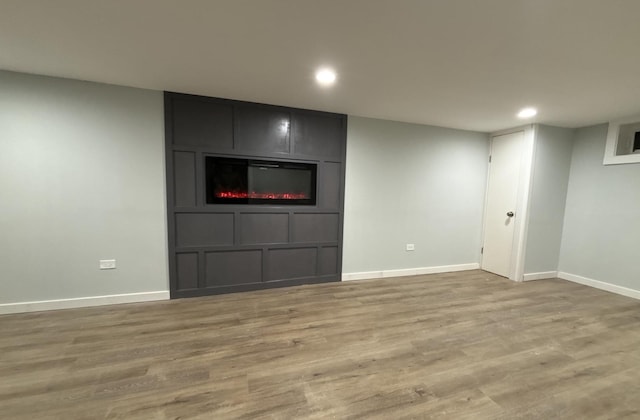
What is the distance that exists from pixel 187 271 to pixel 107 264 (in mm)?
816

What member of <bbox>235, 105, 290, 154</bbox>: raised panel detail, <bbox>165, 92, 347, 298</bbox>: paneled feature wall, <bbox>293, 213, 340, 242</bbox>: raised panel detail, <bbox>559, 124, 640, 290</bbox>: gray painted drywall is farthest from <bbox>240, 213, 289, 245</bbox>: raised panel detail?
<bbox>559, 124, 640, 290</bbox>: gray painted drywall

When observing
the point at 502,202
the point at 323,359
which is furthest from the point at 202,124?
the point at 502,202

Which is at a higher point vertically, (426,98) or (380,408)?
(426,98)

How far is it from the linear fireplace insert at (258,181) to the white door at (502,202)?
3146mm

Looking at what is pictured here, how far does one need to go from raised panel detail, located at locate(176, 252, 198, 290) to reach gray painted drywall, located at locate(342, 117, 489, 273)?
6.71 feet

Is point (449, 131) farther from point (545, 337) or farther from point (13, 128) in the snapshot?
point (13, 128)

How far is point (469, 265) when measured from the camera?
454 centimetres

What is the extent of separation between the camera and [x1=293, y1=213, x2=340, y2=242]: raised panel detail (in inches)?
140

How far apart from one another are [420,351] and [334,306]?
1.07 meters

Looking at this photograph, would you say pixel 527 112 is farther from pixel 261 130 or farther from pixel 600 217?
pixel 261 130

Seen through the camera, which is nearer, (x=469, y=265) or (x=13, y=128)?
(x=13, y=128)

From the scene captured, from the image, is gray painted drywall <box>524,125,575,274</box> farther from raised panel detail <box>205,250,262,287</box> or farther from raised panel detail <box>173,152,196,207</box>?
raised panel detail <box>173,152,196,207</box>

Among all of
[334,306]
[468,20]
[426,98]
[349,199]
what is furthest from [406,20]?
[334,306]

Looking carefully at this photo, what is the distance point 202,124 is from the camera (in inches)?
120
